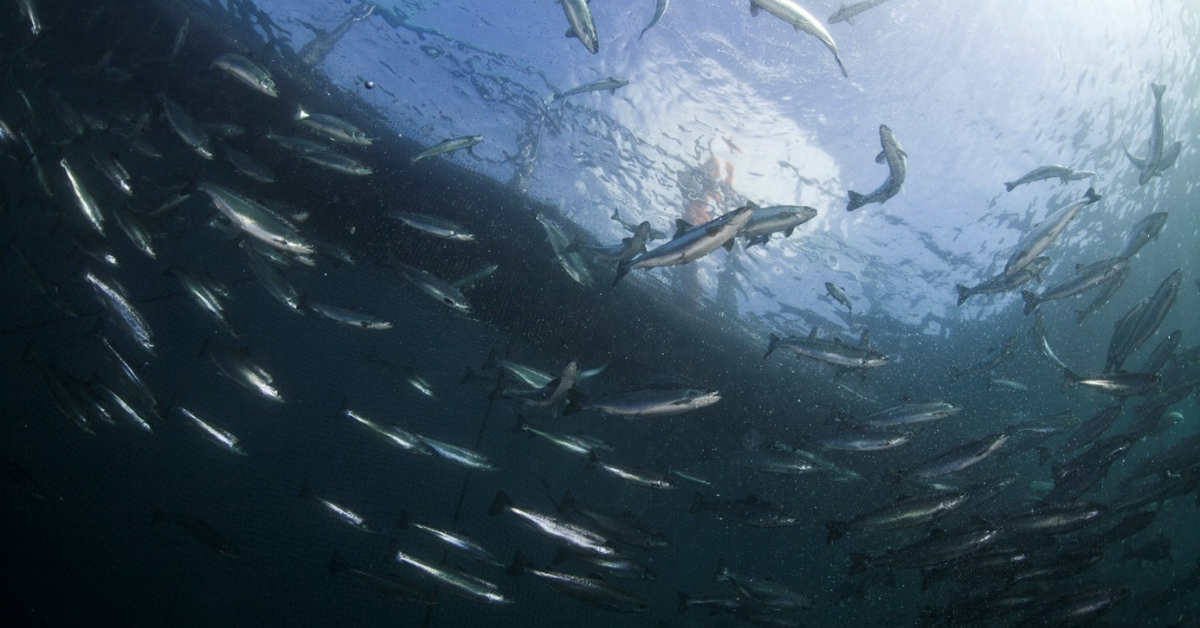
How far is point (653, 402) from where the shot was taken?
4441 mm

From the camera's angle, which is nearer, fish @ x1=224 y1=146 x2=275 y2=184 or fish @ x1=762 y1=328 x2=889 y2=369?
fish @ x1=762 y1=328 x2=889 y2=369

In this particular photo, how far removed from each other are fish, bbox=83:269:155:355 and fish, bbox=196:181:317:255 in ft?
5.54

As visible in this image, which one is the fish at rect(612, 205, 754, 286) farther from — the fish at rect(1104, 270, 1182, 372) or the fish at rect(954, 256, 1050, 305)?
the fish at rect(1104, 270, 1182, 372)

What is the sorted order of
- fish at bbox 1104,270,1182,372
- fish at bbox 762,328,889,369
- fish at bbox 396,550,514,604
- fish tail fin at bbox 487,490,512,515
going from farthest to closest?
fish at bbox 1104,270,1182,372 → fish tail fin at bbox 487,490,512,515 → fish at bbox 762,328,889,369 → fish at bbox 396,550,514,604

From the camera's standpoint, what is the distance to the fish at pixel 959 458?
225 inches

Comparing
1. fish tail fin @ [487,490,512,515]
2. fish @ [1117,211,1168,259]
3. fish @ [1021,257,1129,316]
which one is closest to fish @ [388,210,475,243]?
fish tail fin @ [487,490,512,515]

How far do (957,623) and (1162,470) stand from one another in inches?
225

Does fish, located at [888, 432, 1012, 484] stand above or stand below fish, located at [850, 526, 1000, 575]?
above

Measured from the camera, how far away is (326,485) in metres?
8.30

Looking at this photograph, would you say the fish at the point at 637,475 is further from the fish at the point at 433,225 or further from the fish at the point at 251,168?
the fish at the point at 251,168

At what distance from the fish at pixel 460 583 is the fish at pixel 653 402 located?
2431 millimetres

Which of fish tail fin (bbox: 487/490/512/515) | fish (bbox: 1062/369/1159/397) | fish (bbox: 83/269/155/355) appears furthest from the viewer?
fish (bbox: 1062/369/1159/397)

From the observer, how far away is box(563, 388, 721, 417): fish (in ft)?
14.0

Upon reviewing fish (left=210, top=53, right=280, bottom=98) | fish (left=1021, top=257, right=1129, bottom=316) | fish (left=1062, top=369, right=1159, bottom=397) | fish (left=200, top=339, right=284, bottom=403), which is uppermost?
fish (left=1021, top=257, right=1129, bottom=316)
